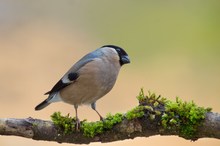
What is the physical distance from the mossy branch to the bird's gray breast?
0.94 m

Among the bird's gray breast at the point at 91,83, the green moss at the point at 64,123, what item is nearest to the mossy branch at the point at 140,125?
the green moss at the point at 64,123

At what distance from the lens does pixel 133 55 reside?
42.2ft

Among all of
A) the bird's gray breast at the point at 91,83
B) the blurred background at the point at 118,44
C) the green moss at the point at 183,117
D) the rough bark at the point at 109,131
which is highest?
the blurred background at the point at 118,44

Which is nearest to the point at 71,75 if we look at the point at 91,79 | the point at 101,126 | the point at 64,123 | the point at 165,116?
the point at 91,79

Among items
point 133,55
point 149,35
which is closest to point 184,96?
point 133,55

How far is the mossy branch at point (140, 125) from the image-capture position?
15.3 feet

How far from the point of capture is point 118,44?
43.8 ft

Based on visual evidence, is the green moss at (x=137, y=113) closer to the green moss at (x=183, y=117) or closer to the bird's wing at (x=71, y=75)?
the green moss at (x=183, y=117)

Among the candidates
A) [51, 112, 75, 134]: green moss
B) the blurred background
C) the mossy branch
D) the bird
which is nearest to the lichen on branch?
the mossy branch

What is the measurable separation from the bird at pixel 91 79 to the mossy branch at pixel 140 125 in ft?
3.10

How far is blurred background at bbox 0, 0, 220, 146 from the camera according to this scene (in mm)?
10609

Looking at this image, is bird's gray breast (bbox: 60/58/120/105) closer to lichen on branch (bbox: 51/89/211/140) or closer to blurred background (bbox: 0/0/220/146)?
lichen on branch (bbox: 51/89/211/140)

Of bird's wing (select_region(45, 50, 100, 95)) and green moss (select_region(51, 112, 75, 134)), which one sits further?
bird's wing (select_region(45, 50, 100, 95))

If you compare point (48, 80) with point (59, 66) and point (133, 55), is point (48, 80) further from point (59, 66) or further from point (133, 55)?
point (133, 55)
